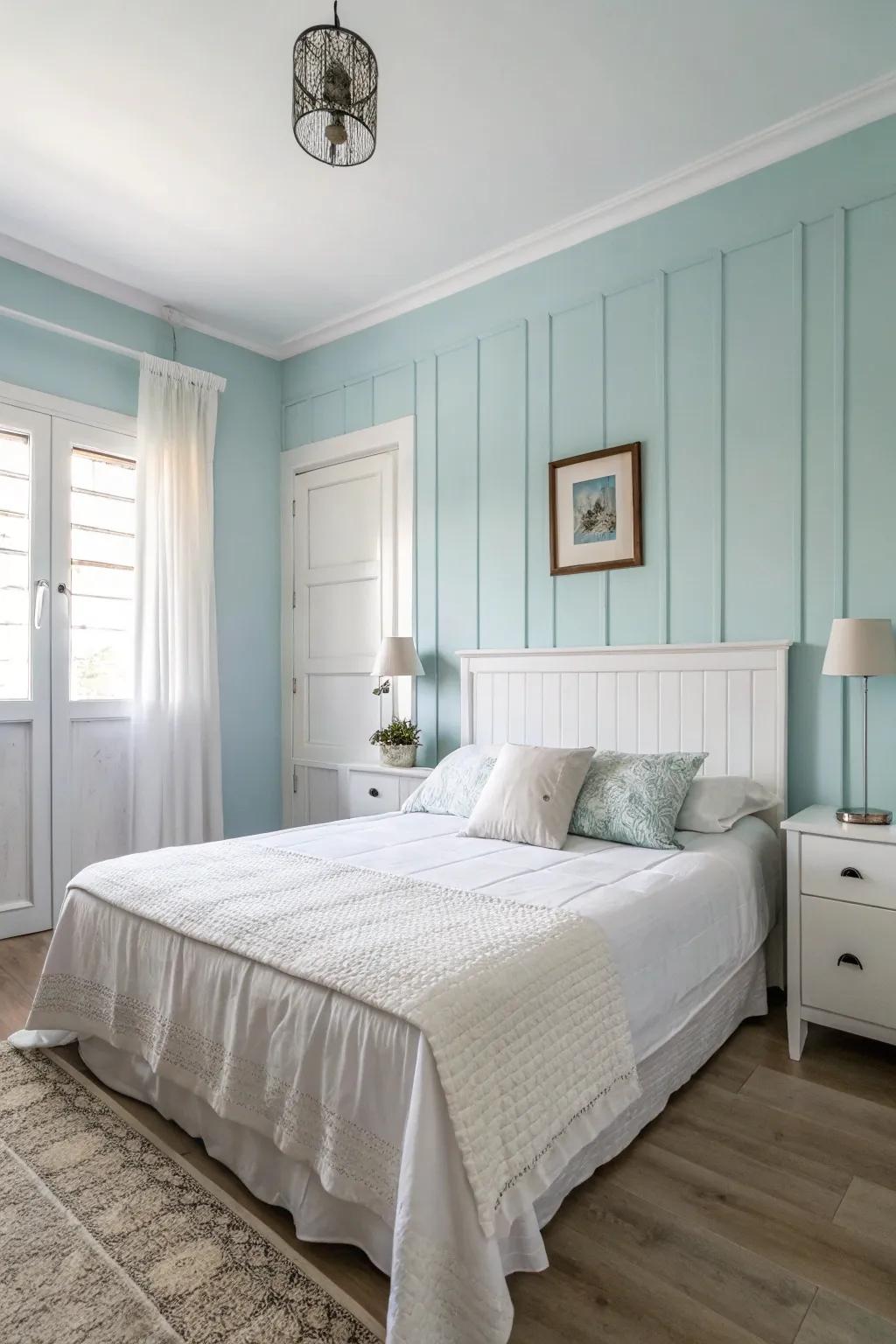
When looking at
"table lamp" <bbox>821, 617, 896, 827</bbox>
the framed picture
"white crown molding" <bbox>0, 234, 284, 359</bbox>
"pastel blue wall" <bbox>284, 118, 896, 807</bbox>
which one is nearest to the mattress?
"table lamp" <bbox>821, 617, 896, 827</bbox>

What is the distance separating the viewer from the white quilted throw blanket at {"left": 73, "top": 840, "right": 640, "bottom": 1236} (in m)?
1.27

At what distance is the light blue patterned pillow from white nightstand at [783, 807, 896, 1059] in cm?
113

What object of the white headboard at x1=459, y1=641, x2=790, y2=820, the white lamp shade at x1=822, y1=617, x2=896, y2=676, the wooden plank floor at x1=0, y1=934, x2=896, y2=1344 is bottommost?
the wooden plank floor at x1=0, y1=934, x2=896, y2=1344

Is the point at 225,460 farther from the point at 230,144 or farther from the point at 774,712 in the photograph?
the point at 774,712

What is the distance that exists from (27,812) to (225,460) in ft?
6.77

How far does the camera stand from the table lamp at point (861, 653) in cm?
228

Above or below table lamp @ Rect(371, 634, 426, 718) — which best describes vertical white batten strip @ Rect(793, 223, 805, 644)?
above

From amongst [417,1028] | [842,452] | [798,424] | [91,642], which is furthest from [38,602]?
[842,452]

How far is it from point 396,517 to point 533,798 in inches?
76.6

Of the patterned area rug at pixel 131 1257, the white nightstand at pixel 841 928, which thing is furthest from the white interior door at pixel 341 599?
the patterned area rug at pixel 131 1257

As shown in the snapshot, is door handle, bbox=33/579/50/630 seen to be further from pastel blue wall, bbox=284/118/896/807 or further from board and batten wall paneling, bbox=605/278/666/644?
board and batten wall paneling, bbox=605/278/666/644

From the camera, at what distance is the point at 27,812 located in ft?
11.2

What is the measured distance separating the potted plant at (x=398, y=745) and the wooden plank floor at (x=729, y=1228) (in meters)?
1.88

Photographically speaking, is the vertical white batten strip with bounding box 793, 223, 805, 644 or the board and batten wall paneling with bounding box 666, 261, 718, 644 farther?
the board and batten wall paneling with bounding box 666, 261, 718, 644
